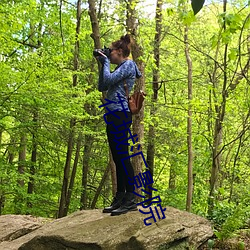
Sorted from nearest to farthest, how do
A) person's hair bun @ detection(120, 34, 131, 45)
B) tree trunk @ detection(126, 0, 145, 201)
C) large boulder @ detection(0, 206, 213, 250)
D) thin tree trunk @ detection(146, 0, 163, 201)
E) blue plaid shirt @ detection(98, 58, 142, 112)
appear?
large boulder @ detection(0, 206, 213, 250)
blue plaid shirt @ detection(98, 58, 142, 112)
person's hair bun @ detection(120, 34, 131, 45)
tree trunk @ detection(126, 0, 145, 201)
thin tree trunk @ detection(146, 0, 163, 201)

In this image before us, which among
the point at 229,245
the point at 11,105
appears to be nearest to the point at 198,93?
the point at 11,105

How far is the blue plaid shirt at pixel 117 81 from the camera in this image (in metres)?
3.79

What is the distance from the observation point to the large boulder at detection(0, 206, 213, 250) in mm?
3549

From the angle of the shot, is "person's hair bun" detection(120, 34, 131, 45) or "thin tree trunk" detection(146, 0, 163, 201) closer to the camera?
"person's hair bun" detection(120, 34, 131, 45)

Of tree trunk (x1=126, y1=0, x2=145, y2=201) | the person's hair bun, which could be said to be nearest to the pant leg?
the person's hair bun

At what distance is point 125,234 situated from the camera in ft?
12.0

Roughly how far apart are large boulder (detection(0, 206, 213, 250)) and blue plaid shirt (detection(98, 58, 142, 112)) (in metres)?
1.31

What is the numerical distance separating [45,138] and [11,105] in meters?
2.07

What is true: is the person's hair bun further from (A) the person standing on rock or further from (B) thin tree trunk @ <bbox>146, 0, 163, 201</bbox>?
(B) thin tree trunk @ <bbox>146, 0, 163, 201</bbox>

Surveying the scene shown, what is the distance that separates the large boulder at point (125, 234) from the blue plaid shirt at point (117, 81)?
4.31 ft

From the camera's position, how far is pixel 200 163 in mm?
12344

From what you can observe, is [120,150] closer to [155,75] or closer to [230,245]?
[230,245]

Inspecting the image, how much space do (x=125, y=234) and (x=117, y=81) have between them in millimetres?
1652

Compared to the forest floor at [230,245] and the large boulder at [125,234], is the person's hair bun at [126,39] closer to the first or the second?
the large boulder at [125,234]
